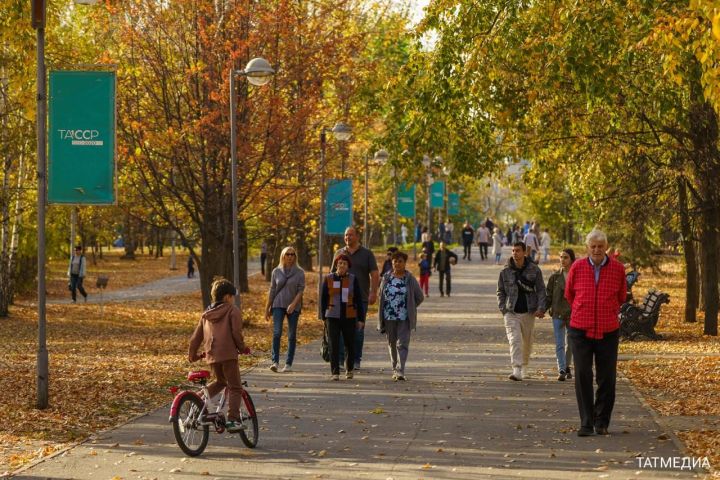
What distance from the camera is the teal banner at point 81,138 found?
1494cm

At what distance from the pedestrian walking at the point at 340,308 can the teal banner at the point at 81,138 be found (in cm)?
300

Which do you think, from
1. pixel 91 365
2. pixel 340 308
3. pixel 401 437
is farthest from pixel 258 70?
pixel 401 437

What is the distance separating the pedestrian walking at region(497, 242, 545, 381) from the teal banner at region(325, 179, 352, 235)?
13.6 meters

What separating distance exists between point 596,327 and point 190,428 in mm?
3627

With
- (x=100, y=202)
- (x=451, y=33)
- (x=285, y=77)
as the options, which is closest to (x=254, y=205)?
(x=285, y=77)

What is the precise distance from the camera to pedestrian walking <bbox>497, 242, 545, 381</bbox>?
16406mm

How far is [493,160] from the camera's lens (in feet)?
77.4

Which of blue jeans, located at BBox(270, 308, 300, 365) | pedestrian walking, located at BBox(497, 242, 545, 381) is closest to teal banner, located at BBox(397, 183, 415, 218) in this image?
blue jeans, located at BBox(270, 308, 300, 365)

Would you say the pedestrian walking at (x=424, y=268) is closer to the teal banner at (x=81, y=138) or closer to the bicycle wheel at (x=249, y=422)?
the teal banner at (x=81, y=138)

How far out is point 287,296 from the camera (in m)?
17.6

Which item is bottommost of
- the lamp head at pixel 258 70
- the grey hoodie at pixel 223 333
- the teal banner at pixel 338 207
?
the grey hoodie at pixel 223 333

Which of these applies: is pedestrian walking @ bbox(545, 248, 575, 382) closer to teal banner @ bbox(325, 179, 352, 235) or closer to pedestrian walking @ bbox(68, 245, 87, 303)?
teal banner @ bbox(325, 179, 352, 235)

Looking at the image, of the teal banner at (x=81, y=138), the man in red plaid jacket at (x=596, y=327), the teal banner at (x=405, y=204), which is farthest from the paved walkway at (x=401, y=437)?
the teal banner at (x=405, y=204)

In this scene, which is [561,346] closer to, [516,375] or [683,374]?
[516,375]
